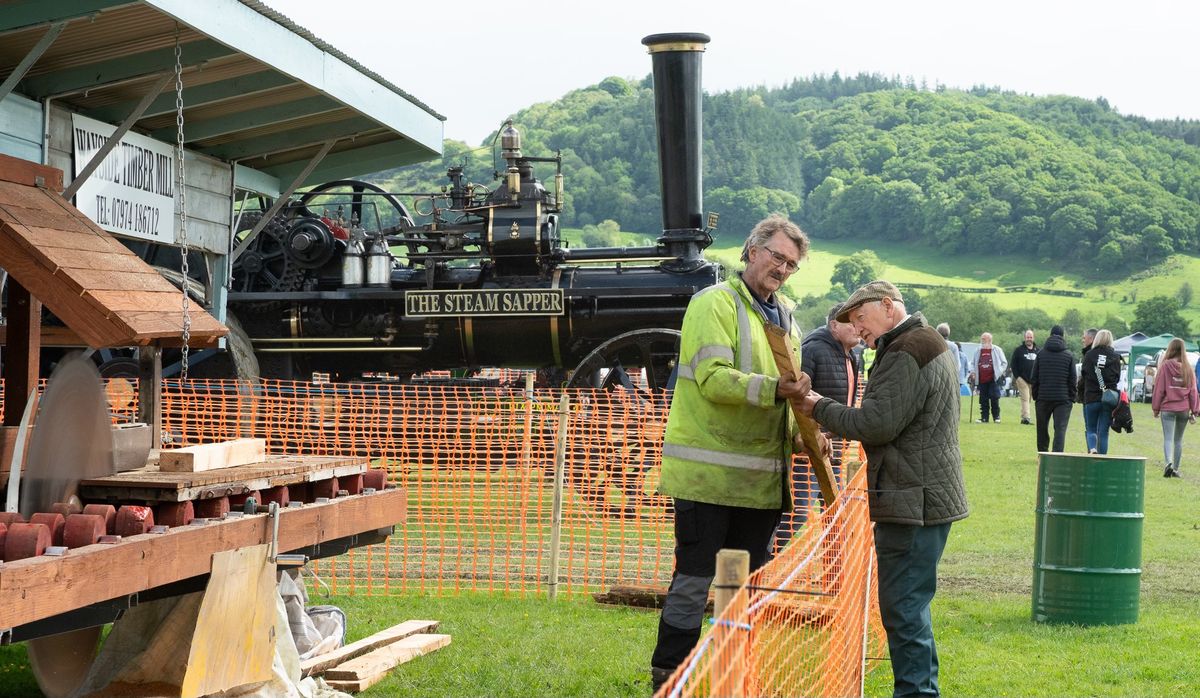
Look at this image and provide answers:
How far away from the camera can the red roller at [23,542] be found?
335 cm

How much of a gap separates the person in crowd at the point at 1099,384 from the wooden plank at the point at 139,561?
12317 millimetres

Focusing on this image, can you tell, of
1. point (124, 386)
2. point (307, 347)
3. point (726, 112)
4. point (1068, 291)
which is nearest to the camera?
point (124, 386)

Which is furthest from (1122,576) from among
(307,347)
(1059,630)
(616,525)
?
(307,347)

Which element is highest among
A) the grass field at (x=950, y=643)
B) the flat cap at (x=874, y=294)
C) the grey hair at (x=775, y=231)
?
the grey hair at (x=775, y=231)

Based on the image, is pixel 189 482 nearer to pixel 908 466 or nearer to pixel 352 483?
pixel 352 483

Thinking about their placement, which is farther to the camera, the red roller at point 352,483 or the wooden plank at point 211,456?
the red roller at point 352,483

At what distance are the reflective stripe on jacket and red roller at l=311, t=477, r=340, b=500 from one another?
1.24m

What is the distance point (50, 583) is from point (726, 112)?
111 m

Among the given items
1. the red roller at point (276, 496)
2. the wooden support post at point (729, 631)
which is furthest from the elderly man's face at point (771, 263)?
the wooden support post at point (729, 631)

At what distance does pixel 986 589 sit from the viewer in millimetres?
8398

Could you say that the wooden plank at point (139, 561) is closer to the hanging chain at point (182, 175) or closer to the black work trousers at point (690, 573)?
the hanging chain at point (182, 175)

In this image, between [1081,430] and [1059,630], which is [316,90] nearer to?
[1059,630]

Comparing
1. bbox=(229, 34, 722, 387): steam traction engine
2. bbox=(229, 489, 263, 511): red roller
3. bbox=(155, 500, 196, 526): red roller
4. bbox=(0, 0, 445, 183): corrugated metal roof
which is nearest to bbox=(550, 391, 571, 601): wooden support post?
bbox=(0, 0, 445, 183): corrugated metal roof

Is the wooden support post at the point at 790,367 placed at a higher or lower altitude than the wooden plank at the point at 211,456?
higher
